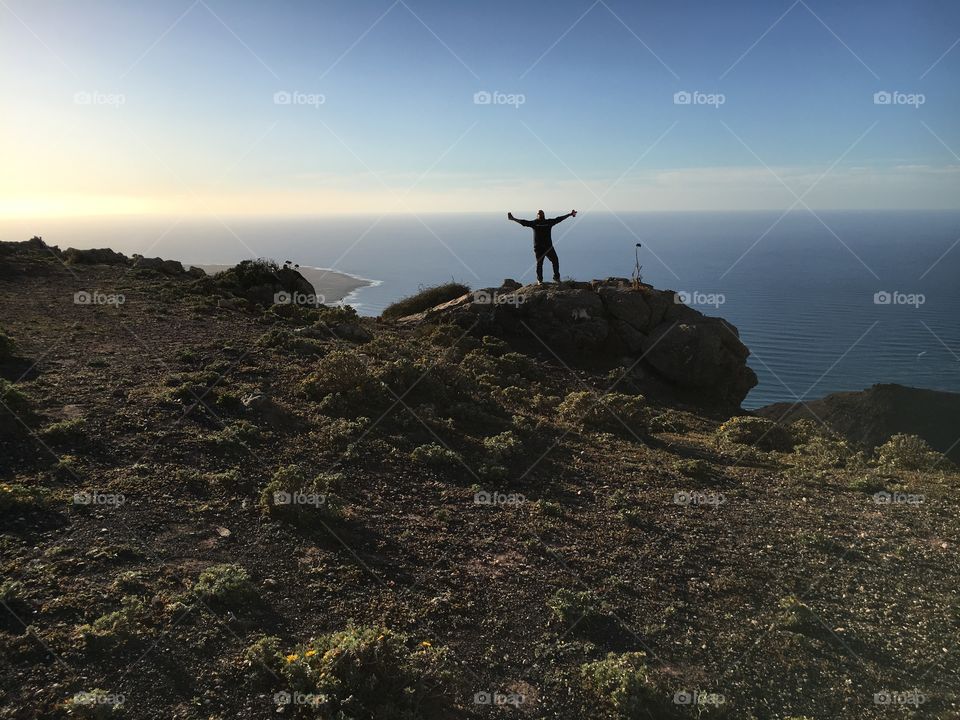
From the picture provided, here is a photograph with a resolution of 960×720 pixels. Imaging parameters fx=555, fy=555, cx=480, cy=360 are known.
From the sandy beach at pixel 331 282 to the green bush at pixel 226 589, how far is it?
5093 centimetres

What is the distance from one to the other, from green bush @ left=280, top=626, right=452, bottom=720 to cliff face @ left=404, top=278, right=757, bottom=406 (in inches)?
672

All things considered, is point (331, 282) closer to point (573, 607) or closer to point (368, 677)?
point (573, 607)

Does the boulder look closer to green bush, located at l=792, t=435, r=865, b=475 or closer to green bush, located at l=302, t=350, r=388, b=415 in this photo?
green bush, located at l=302, t=350, r=388, b=415

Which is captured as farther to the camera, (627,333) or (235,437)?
(627,333)

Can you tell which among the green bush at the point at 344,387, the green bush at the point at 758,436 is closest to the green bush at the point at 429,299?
the green bush at the point at 344,387

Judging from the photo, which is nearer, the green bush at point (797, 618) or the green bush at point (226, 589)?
the green bush at point (226, 589)

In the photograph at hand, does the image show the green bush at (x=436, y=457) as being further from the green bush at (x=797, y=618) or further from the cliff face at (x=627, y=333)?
the cliff face at (x=627, y=333)

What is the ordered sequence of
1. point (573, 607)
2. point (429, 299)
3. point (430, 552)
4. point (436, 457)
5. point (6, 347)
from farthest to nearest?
point (429, 299) < point (6, 347) < point (436, 457) < point (430, 552) < point (573, 607)

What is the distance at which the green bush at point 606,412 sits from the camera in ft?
51.2

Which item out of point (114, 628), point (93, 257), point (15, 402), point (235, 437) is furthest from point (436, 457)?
point (93, 257)

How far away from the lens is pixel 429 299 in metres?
29.3

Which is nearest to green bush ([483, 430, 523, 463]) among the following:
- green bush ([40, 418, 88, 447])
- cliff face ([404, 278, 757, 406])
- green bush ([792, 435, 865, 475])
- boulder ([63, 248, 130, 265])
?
green bush ([792, 435, 865, 475])

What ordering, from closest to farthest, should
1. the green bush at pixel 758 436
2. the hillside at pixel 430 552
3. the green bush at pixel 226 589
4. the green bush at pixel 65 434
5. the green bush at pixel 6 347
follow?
1. the hillside at pixel 430 552
2. the green bush at pixel 226 589
3. the green bush at pixel 65 434
4. the green bush at pixel 6 347
5. the green bush at pixel 758 436

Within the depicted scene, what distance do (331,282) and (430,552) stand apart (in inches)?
2667
